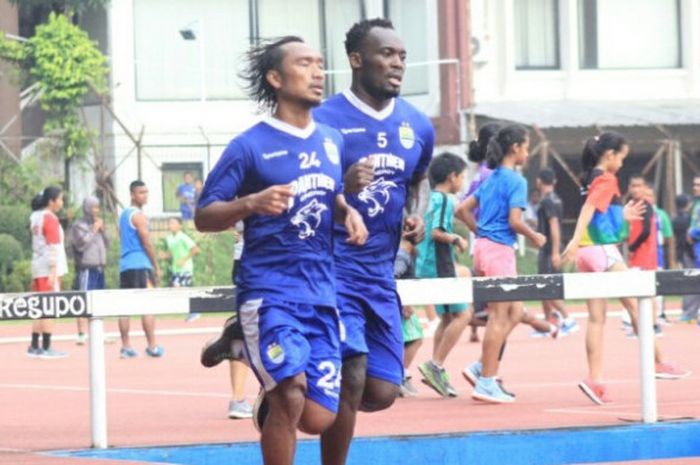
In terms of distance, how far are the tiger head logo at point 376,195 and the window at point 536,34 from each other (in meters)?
32.3

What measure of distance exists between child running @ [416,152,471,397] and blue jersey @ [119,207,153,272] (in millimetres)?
6365

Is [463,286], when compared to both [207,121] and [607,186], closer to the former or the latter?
[607,186]

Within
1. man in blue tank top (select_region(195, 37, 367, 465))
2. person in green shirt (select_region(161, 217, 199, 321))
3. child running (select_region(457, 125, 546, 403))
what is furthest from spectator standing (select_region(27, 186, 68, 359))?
man in blue tank top (select_region(195, 37, 367, 465))

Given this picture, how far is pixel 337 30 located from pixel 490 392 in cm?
2936

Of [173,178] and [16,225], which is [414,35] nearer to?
[173,178]

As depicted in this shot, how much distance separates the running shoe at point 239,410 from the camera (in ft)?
42.5

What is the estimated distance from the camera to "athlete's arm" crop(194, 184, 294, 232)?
26.0ft

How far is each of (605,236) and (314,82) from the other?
6.29 meters

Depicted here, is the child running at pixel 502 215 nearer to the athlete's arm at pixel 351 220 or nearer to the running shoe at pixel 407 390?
the running shoe at pixel 407 390

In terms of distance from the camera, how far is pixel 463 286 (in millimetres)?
11461

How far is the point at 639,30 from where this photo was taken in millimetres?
42062

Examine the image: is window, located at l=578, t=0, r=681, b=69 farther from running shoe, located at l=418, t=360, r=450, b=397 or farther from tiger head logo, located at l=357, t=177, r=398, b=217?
tiger head logo, located at l=357, t=177, r=398, b=217

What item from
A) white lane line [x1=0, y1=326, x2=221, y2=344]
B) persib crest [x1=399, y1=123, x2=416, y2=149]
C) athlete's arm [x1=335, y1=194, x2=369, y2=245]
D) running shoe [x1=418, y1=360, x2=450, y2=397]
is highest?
persib crest [x1=399, y1=123, x2=416, y2=149]

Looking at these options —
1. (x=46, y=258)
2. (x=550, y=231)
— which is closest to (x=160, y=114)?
(x=46, y=258)
